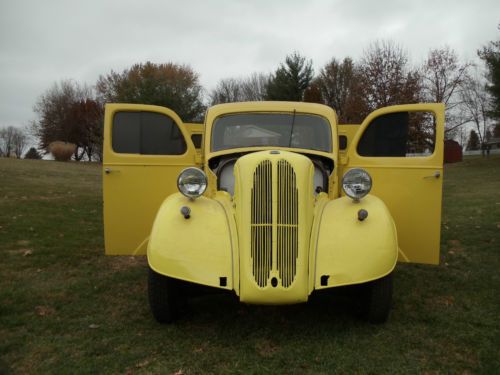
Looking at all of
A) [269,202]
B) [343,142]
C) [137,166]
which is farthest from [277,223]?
[343,142]

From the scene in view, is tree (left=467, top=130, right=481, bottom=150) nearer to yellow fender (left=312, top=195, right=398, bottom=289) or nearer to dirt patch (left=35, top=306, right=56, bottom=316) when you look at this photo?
yellow fender (left=312, top=195, right=398, bottom=289)

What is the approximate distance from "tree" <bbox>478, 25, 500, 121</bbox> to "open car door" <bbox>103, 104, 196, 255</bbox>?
26.3 m

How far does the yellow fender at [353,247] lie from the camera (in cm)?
338

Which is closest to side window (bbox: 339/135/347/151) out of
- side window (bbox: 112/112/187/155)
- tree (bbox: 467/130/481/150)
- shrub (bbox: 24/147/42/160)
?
side window (bbox: 112/112/187/155)

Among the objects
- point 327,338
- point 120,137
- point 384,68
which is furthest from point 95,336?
point 384,68

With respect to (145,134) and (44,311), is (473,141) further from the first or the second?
(44,311)

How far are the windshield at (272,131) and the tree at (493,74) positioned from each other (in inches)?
1001

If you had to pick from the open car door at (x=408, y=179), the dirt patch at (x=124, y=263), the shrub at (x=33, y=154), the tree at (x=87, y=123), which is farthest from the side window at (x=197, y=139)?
the shrub at (x=33, y=154)

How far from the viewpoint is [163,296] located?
374cm

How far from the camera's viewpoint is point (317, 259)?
11.3 feet

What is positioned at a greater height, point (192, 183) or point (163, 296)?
point (192, 183)

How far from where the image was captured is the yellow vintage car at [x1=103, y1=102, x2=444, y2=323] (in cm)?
340

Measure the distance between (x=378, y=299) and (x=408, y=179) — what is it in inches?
61.3

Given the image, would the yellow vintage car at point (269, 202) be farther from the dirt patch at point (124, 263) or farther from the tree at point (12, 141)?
the tree at point (12, 141)
